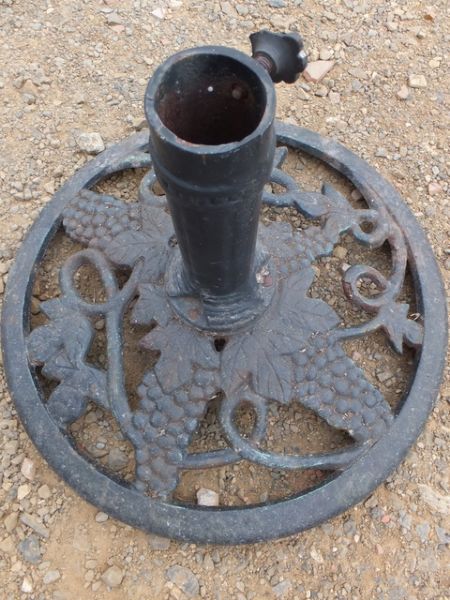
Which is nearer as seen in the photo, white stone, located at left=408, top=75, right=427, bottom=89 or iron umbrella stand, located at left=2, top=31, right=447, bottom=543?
iron umbrella stand, located at left=2, top=31, right=447, bottom=543

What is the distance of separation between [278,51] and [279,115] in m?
0.85

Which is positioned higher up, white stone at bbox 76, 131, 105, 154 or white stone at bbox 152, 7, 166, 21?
white stone at bbox 152, 7, 166, 21

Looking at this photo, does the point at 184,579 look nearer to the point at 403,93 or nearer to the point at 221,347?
the point at 221,347

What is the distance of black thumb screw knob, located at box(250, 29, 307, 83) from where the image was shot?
45.2 inches

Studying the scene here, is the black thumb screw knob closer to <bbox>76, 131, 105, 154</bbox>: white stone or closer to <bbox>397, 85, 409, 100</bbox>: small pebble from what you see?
<bbox>76, 131, 105, 154</bbox>: white stone

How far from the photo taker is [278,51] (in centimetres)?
116

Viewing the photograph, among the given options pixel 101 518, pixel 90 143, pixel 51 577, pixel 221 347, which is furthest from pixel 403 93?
pixel 51 577

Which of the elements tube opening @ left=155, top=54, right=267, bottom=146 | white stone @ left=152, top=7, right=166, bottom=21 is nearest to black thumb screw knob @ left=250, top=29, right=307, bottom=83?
tube opening @ left=155, top=54, right=267, bottom=146

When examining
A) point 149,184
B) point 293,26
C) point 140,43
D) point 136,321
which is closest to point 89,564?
point 136,321

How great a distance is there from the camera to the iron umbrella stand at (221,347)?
1324mm

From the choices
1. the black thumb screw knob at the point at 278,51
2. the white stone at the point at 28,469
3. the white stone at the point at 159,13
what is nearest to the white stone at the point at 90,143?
the white stone at the point at 159,13

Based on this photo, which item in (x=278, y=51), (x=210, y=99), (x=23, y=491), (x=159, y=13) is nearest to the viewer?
(x=210, y=99)

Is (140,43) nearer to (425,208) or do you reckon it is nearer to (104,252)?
(104,252)

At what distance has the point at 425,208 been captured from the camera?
5.97 ft
